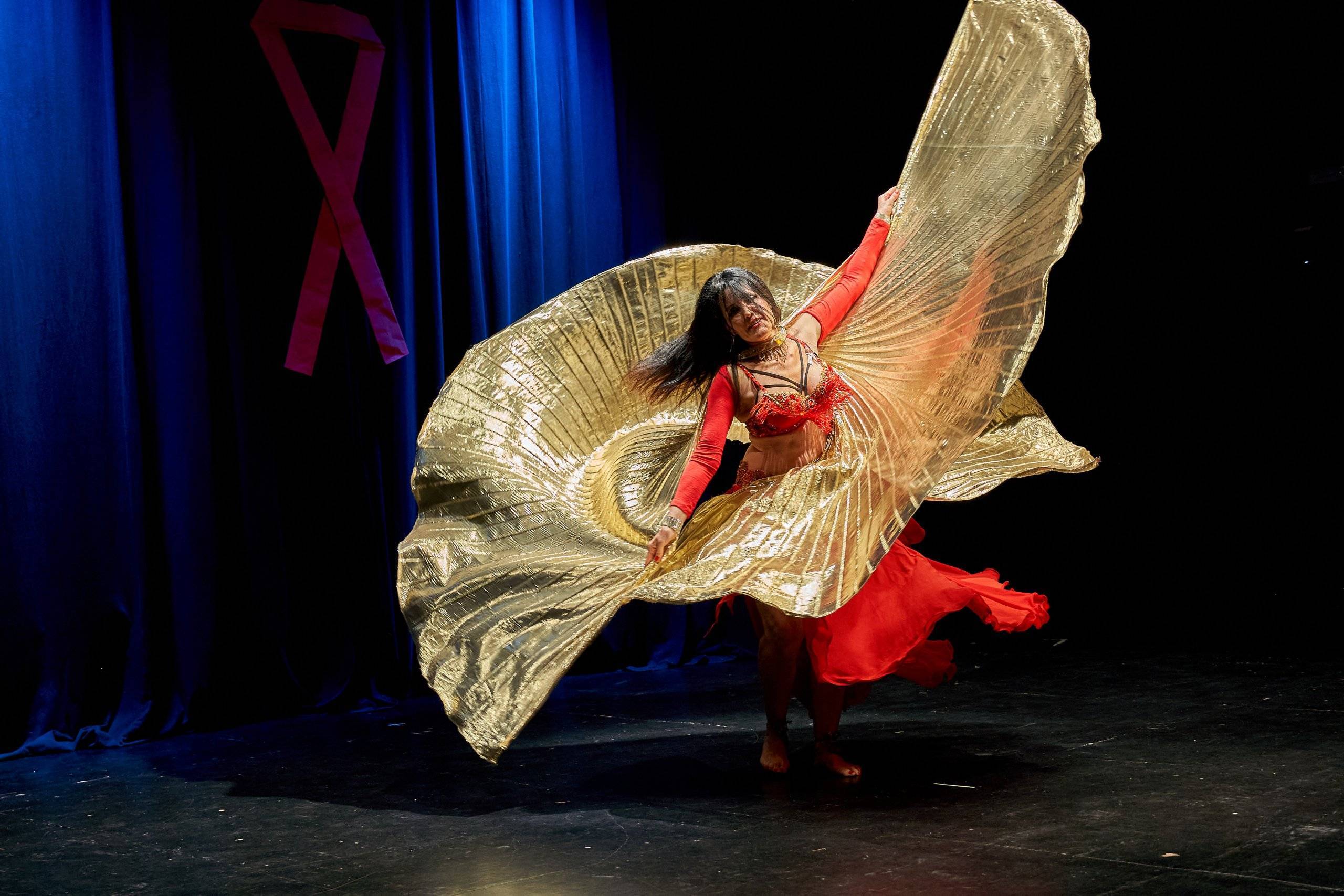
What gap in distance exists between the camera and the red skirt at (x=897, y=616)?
8.36 ft

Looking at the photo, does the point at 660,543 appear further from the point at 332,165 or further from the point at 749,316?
the point at 332,165

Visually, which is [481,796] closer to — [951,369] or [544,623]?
[544,623]

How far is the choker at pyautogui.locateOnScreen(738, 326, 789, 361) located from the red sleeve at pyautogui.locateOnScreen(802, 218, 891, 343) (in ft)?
0.49

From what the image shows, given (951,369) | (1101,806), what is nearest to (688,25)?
(951,369)

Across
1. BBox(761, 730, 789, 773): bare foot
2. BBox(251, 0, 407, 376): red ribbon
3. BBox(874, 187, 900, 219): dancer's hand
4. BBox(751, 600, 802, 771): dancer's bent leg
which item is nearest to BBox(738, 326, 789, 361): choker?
BBox(874, 187, 900, 219): dancer's hand

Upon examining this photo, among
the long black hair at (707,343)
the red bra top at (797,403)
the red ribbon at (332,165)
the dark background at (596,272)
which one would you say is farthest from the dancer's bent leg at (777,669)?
the red ribbon at (332,165)

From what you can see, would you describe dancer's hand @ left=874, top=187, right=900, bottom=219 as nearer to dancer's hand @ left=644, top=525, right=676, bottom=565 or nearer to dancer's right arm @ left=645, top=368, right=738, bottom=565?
dancer's right arm @ left=645, top=368, right=738, bottom=565

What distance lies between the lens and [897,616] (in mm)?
2592

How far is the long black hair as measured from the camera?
279cm

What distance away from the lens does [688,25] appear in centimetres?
519

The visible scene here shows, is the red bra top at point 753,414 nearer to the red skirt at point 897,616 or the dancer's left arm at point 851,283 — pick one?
the dancer's left arm at point 851,283

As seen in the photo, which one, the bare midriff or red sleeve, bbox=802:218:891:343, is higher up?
red sleeve, bbox=802:218:891:343

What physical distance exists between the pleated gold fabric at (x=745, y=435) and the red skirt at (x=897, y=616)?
0.70ft

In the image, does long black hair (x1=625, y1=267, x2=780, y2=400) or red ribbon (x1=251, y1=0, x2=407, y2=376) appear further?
red ribbon (x1=251, y1=0, x2=407, y2=376)
